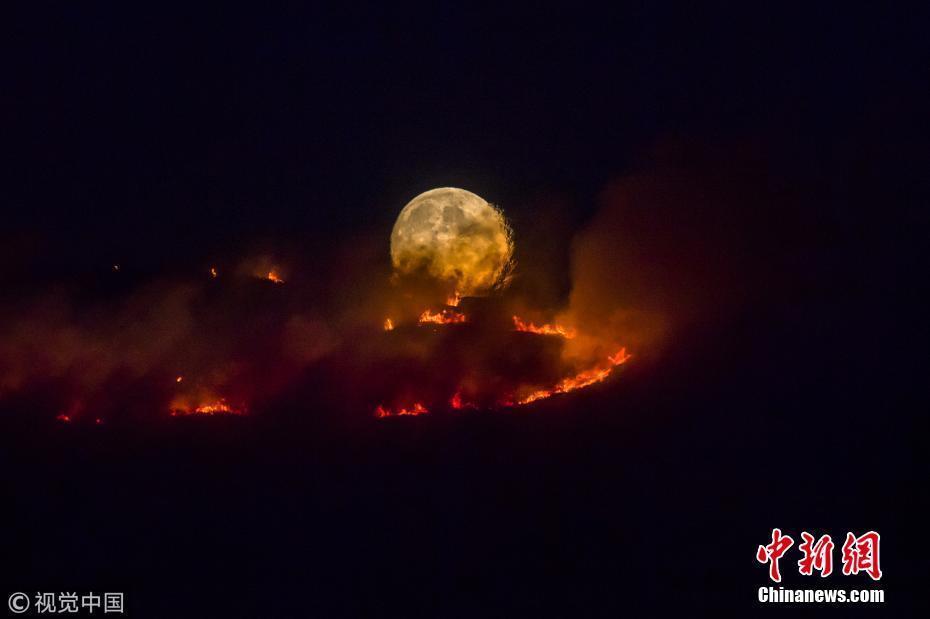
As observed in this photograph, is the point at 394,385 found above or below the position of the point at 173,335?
below

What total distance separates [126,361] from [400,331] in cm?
922

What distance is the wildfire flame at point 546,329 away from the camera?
79.7ft

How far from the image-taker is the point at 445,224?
2844cm

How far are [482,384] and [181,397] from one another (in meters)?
9.25

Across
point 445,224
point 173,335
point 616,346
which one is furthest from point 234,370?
point 616,346

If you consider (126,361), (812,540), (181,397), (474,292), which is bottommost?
(812,540)

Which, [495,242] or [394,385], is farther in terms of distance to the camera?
[495,242]

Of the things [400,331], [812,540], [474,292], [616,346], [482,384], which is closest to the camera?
[812,540]

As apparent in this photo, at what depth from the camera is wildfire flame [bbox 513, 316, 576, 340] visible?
2428cm

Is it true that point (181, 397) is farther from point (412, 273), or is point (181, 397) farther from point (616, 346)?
point (616, 346)

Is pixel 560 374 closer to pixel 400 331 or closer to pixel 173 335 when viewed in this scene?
pixel 400 331

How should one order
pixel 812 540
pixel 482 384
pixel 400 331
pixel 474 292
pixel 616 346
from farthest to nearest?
pixel 474 292 → pixel 400 331 → pixel 616 346 → pixel 482 384 → pixel 812 540

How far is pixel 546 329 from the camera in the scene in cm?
2477

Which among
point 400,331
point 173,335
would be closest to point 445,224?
point 400,331
